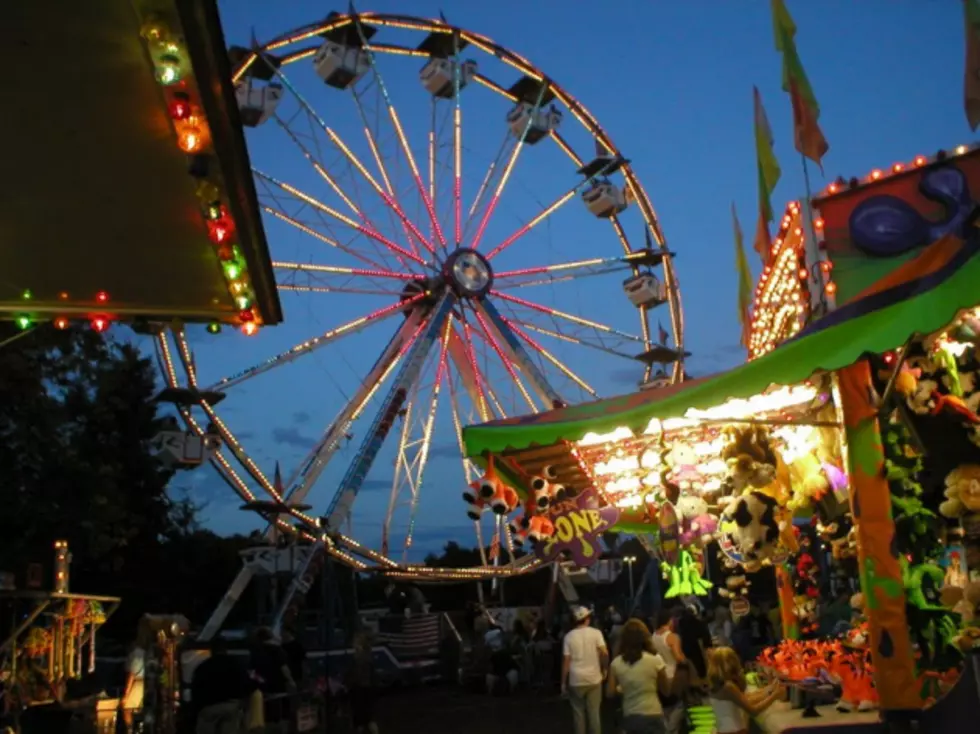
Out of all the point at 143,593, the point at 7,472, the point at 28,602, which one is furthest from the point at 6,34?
the point at 143,593

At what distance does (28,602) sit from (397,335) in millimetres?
9663

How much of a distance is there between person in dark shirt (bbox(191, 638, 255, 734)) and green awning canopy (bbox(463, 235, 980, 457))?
299 centimetres

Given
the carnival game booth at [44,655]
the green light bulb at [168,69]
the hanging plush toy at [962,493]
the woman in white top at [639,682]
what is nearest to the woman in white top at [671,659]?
the woman in white top at [639,682]

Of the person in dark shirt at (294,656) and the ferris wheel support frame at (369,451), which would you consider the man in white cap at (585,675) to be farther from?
the ferris wheel support frame at (369,451)

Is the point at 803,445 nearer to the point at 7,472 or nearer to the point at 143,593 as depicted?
the point at 7,472

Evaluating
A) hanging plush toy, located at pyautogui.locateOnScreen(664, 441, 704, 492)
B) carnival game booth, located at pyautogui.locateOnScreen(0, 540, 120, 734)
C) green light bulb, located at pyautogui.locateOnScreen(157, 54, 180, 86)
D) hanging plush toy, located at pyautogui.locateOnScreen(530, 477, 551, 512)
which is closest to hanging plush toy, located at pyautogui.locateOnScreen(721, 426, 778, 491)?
hanging plush toy, located at pyautogui.locateOnScreen(664, 441, 704, 492)

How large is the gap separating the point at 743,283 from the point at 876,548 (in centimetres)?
583

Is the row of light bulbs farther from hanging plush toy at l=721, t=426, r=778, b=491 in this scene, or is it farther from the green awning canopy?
hanging plush toy at l=721, t=426, r=778, b=491

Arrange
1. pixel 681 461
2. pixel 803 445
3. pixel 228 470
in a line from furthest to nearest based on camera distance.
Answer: pixel 228 470, pixel 681 461, pixel 803 445

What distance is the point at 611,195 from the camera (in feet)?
69.1

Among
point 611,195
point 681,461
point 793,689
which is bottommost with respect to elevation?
point 793,689

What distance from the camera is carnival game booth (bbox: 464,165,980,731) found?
551cm

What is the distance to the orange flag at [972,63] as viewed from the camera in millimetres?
7320

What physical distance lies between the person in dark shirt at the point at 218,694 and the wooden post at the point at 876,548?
4125mm
